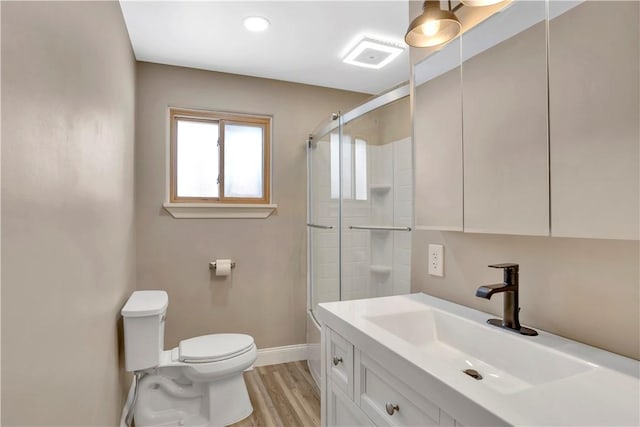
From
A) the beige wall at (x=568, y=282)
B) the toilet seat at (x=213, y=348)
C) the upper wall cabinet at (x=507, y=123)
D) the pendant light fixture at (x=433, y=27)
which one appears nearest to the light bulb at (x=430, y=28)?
the pendant light fixture at (x=433, y=27)

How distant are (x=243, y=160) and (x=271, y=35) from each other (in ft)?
3.47

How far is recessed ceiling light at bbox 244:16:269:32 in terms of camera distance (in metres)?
1.95

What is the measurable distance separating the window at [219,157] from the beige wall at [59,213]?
0.99 m

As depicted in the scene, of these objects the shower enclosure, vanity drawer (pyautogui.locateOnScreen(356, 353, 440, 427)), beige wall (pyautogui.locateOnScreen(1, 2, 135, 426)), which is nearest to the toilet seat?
beige wall (pyautogui.locateOnScreen(1, 2, 135, 426))

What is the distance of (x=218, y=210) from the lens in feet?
8.91

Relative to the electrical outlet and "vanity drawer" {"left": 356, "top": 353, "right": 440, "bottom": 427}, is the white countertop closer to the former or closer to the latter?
"vanity drawer" {"left": 356, "top": 353, "right": 440, "bottom": 427}

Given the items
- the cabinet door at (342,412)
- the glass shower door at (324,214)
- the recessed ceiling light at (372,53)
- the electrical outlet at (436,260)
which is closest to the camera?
the cabinet door at (342,412)

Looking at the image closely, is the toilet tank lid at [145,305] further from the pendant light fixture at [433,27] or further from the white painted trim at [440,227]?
the pendant light fixture at [433,27]

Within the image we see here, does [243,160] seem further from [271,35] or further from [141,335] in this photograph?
[141,335]

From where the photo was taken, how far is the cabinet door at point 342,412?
105 centimetres

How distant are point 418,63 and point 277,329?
2318 mm

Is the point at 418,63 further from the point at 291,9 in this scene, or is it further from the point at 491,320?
the point at 491,320

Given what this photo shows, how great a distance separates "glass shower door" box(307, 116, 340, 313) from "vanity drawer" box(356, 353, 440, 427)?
1374 millimetres

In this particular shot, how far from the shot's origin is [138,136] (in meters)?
2.52
